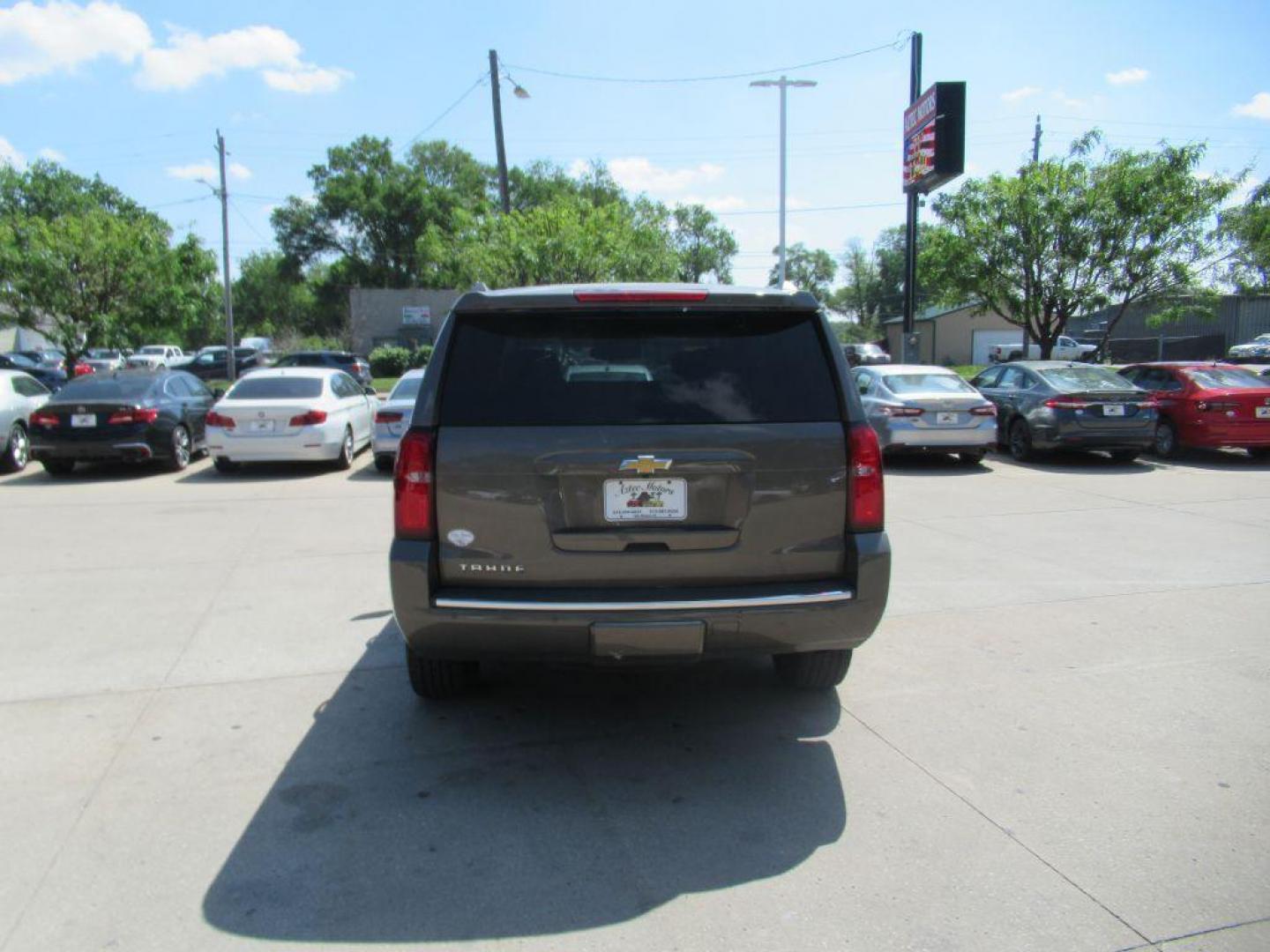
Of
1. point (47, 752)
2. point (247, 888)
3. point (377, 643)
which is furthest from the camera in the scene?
point (377, 643)

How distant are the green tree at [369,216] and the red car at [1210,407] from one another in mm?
52269

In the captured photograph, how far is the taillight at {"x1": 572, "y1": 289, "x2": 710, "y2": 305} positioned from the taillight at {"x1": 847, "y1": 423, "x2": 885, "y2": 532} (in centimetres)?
82

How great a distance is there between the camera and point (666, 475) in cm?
356

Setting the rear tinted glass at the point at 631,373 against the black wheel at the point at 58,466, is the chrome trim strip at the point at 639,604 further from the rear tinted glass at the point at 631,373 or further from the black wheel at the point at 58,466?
the black wheel at the point at 58,466

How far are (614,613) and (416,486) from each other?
906 mm

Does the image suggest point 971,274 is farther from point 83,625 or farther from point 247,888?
point 247,888

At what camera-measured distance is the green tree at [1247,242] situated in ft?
66.0

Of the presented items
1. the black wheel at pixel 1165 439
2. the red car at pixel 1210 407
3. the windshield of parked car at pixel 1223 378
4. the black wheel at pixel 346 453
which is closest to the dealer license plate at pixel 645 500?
the black wheel at pixel 346 453

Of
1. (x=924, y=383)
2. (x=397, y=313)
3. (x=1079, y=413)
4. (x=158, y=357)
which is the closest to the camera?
(x=1079, y=413)

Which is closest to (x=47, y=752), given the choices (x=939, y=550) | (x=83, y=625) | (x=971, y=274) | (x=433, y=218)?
(x=83, y=625)

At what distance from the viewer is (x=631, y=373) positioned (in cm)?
367

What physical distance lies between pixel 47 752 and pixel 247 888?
5.40 feet

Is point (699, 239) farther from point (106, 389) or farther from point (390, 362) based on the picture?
point (106, 389)

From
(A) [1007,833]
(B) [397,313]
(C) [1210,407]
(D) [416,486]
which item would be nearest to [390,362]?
(B) [397,313]
